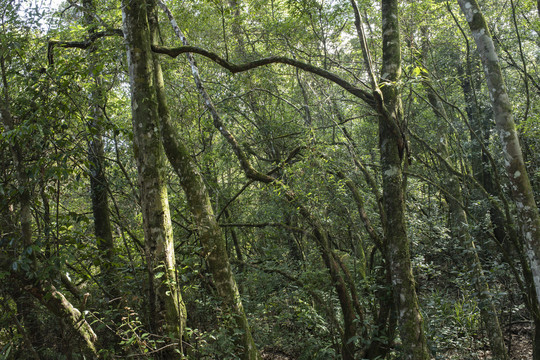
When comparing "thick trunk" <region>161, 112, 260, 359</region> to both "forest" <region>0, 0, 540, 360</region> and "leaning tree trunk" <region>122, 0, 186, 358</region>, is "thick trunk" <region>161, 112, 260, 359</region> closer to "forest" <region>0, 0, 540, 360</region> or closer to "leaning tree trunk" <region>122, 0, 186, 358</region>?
"forest" <region>0, 0, 540, 360</region>

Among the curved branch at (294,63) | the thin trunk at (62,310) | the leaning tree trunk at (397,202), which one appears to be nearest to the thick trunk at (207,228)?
the curved branch at (294,63)

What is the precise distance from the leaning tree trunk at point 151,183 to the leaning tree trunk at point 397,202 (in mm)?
2499

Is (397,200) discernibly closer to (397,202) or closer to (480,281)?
(397,202)

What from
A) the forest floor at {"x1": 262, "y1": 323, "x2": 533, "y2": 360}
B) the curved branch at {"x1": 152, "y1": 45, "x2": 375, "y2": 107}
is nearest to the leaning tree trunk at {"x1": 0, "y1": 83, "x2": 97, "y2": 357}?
the curved branch at {"x1": 152, "y1": 45, "x2": 375, "y2": 107}

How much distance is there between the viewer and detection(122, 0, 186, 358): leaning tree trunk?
3545 mm

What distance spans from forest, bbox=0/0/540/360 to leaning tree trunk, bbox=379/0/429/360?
2 cm

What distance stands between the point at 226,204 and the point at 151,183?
306cm

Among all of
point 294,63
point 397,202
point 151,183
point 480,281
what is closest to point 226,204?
point 294,63

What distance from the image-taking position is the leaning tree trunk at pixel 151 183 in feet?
11.6

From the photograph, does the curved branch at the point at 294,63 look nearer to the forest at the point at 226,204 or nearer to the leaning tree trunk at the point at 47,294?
the forest at the point at 226,204

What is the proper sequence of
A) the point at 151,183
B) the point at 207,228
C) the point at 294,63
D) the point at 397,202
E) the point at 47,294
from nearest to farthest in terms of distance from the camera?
the point at 47,294, the point at 151,183, the point at 397,202, the point at 207,228, the point at 294,63

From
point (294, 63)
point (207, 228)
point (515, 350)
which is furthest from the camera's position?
point (515, 350)

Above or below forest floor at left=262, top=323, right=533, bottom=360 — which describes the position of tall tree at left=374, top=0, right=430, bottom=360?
above

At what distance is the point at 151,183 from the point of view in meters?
3.73
